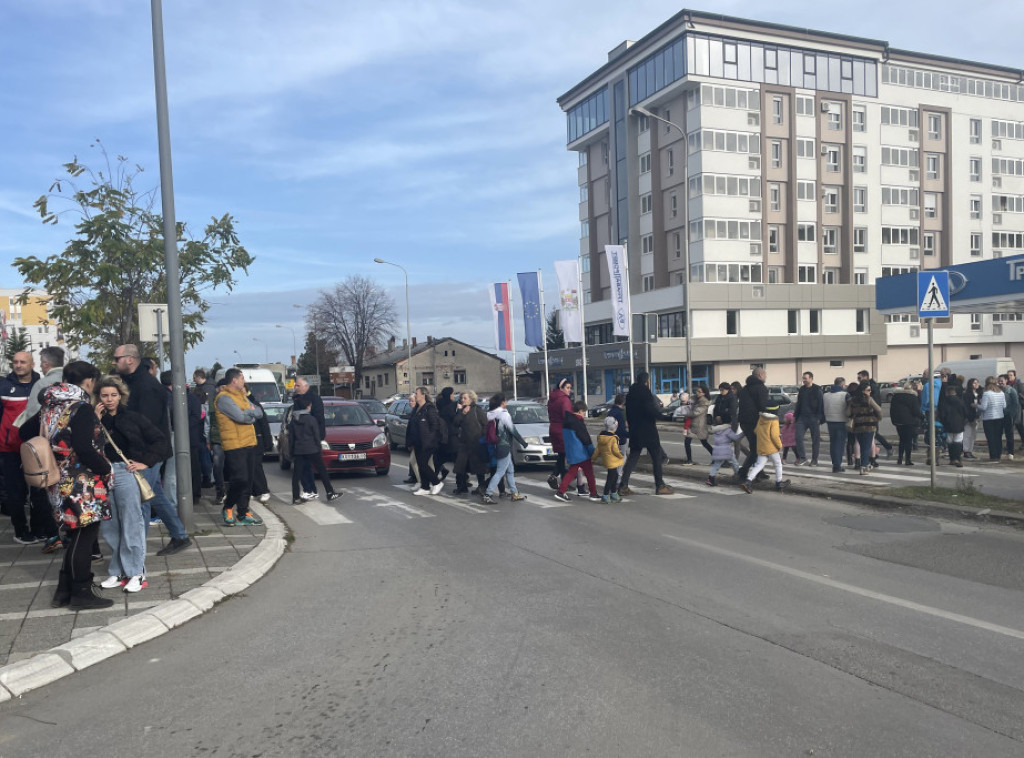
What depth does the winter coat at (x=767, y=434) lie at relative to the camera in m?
13.1

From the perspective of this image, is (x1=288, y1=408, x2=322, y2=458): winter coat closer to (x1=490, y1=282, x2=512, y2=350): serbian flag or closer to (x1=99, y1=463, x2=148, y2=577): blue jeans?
(x1=99, y1=463, x2=148, y2=577): blue jeans

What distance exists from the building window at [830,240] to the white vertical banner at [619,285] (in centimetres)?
2906

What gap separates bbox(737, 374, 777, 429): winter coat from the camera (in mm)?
13156

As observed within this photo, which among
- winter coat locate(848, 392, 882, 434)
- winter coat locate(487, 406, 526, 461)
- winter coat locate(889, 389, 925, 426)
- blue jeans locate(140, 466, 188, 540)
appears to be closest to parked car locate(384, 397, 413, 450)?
winter coat locate(487, 406, 526, 461)

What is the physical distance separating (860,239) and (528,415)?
5037 cm

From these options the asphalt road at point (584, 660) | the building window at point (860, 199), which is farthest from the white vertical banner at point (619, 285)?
the building window at point (860, 199)

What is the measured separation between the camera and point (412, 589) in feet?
23.9

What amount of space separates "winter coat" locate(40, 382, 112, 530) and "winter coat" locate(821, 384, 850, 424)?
1244cm

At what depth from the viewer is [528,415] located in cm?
1873

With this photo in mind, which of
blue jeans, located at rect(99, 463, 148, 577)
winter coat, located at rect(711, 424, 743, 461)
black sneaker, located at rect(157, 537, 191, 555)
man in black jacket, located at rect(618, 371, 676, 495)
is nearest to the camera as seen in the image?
blue jeans, located at rect(99, 463, 148, 577)

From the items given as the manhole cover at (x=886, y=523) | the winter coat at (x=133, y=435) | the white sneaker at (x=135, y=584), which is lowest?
the manhole cover at (x=886, y=523)

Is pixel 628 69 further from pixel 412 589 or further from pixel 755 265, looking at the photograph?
pixel 412 589

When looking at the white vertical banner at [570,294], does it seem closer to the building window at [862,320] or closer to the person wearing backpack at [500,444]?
the person wearing backpack at [500,444]

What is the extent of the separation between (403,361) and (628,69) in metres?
41.6
